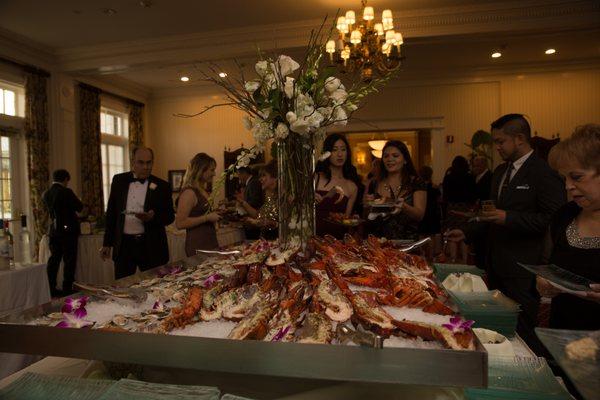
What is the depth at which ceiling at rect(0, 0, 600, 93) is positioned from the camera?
5.22m

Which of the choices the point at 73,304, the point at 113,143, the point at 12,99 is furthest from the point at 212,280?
the point at 113,143

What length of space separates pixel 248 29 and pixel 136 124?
405 cm

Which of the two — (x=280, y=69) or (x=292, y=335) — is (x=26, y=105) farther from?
(x=292, y=335)

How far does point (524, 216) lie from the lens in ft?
7.45

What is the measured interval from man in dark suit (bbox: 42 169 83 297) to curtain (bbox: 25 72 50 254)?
53.5 inches

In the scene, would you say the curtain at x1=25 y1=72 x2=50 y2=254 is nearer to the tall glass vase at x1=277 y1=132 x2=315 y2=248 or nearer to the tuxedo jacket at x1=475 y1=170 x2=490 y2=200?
the tall glass vase at x1=277 y1=132 x2=315 y2=248

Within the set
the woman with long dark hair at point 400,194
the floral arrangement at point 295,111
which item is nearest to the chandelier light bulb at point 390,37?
the woman with long dark hair at point 400,194

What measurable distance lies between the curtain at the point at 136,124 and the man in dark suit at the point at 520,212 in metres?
7.83

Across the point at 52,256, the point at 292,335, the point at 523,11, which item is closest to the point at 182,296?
the point at 292,335

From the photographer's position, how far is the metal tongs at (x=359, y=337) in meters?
0.75

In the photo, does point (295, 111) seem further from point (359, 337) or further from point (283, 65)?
point (359, 337)

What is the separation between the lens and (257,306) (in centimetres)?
102

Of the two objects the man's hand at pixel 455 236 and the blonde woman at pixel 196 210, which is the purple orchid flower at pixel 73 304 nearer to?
the man's hand at pixel 455 236

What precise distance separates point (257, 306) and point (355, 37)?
12.6 feet
